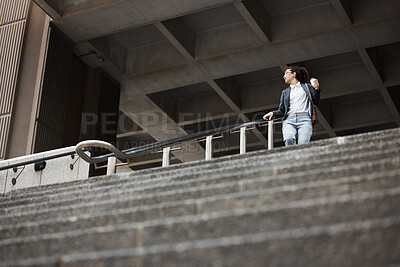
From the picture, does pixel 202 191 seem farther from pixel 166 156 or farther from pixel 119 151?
pixel 166 156

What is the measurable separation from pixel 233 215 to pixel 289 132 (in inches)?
206

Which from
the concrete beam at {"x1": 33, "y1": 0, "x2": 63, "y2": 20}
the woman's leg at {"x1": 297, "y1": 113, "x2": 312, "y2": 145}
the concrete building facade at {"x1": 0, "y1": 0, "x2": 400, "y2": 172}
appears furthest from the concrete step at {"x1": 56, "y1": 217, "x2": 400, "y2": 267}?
the concrete beam at {"x1": 33, "y1": 0, "x2": 63, "y2": 20}

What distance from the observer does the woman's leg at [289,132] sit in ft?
27.7

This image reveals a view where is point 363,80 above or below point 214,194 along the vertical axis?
above

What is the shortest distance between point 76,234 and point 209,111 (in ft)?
54.9

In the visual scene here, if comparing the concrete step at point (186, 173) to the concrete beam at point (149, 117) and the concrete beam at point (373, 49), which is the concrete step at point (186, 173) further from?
the concrete beam at point (149, 117)

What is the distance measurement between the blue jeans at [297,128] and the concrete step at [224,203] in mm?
4040

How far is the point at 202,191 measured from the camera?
4.64 metres

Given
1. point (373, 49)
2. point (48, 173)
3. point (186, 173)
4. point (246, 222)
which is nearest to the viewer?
point (246, 222)

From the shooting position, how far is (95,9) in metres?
15.5

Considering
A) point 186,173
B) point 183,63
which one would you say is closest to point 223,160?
point 186,173

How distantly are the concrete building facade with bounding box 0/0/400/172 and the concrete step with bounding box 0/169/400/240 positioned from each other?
1063cm

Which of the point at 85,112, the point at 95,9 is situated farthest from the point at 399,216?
the point at 85,112

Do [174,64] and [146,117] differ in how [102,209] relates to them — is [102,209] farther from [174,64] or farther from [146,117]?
[146,117]
